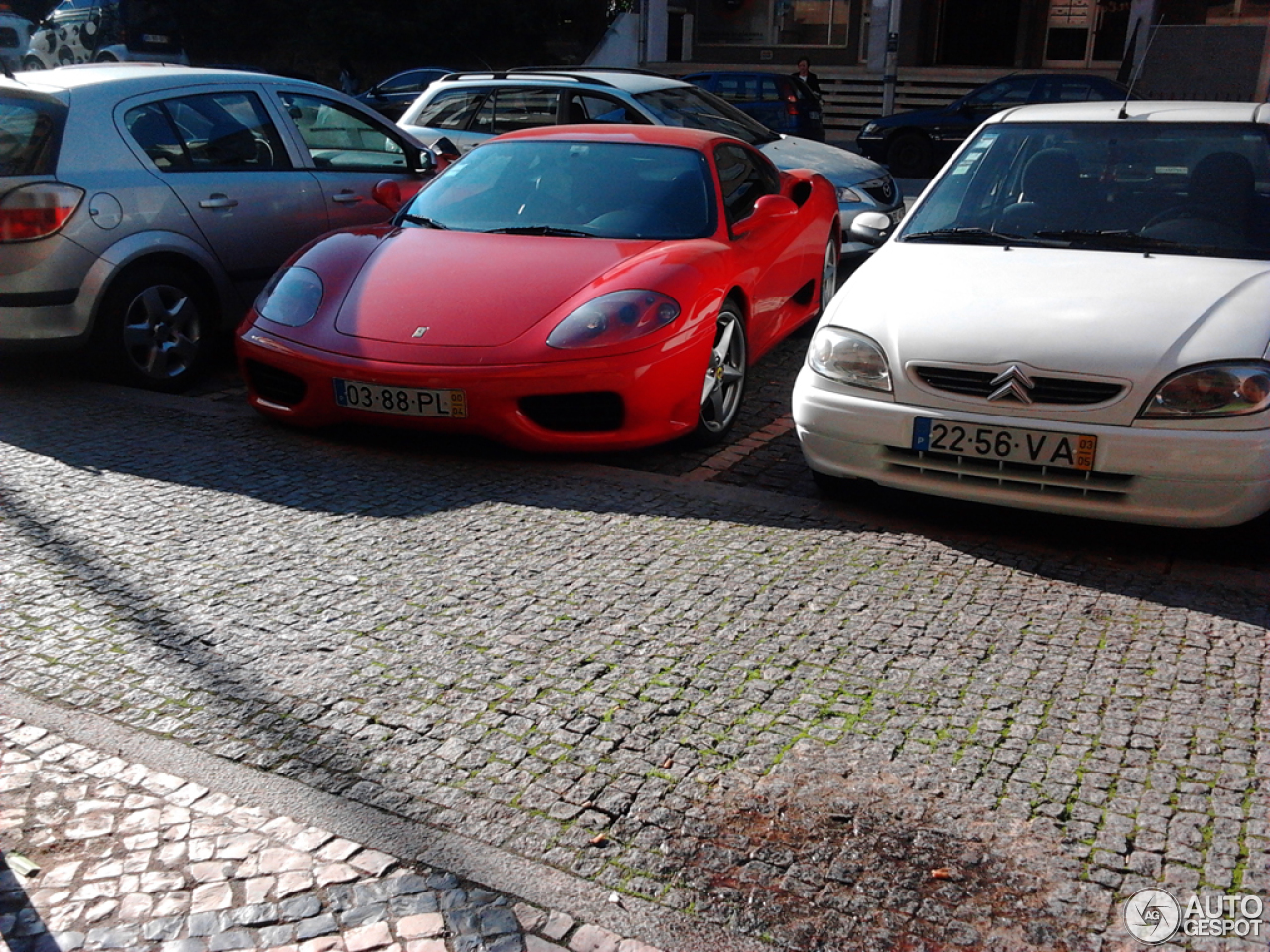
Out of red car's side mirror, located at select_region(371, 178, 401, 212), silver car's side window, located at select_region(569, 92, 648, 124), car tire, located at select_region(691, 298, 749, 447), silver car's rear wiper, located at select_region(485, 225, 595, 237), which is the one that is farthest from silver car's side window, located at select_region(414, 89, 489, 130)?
car tire, located at select_region(691, 298, 749, 447)

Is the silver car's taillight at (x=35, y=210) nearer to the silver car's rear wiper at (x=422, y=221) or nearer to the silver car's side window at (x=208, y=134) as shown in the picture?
the silver car's side window at (x=208, y=134)

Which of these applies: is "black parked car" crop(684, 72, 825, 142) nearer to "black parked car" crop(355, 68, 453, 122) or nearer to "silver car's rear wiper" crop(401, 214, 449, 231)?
"black parked car" crop(355, 68, 453, 122)

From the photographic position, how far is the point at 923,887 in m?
2.60

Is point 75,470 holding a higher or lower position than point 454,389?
lower

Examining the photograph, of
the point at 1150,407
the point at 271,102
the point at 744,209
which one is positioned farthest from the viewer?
the point at 271,102

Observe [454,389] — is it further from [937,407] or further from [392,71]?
[392,71]

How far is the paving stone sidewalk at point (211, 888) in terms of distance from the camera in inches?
96.2

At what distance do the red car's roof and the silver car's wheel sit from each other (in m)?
1.27

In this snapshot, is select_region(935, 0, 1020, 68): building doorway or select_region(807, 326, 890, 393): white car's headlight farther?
select_region(935, 0, 1020, 68): building doorway

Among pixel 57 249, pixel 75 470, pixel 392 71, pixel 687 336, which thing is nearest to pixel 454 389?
pixel 687 336

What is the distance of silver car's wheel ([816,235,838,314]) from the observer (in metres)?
7.77

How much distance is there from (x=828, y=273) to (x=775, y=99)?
12.0m

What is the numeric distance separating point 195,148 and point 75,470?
251cm

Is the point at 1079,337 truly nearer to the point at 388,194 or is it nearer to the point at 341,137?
the point at 388,194
